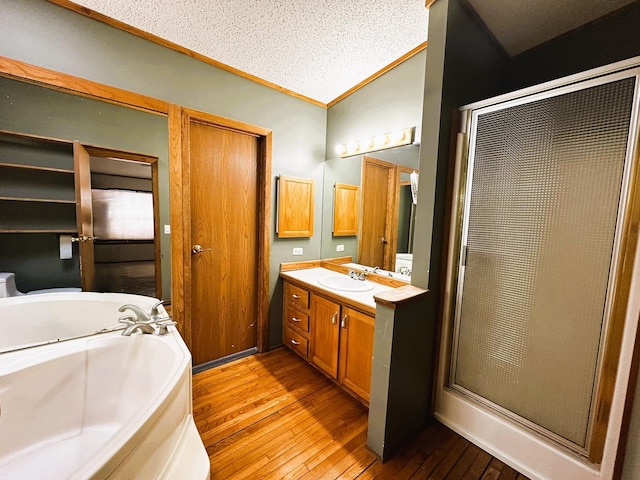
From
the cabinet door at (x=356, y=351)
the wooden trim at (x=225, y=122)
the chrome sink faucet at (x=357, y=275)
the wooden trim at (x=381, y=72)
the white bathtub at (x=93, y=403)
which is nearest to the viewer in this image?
the white bathtub at (x=93, y=403)

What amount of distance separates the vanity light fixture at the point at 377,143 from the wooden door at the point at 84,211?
191 cm

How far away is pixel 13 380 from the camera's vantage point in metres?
1.04

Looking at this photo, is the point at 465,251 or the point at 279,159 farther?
the point at 279,159

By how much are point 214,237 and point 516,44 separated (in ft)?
8.75

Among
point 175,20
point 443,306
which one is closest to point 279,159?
point 175,20

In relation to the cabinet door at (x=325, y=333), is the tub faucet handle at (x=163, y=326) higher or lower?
higher

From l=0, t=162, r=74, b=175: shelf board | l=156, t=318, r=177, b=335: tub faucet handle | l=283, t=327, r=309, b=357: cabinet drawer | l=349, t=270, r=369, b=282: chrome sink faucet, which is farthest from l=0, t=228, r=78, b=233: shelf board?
l=349, t=270, r=369, b=282: chrome sink faucet

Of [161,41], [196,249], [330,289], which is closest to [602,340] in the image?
[330,289]

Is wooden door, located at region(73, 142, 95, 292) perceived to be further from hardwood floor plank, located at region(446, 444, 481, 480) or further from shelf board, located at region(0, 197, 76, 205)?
hardwood floor plank, located at region(446, 444, 481, 480)

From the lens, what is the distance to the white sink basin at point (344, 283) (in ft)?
6.63

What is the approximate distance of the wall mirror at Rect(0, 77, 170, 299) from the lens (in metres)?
1.24

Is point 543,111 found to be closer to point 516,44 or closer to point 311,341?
point 516,44

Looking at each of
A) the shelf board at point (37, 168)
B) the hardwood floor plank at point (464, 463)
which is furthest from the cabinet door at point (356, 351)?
the shelf board at point (37, 168)

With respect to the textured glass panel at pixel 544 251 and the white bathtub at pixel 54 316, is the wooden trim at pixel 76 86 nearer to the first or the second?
the white bathtub at pixel 54 316
